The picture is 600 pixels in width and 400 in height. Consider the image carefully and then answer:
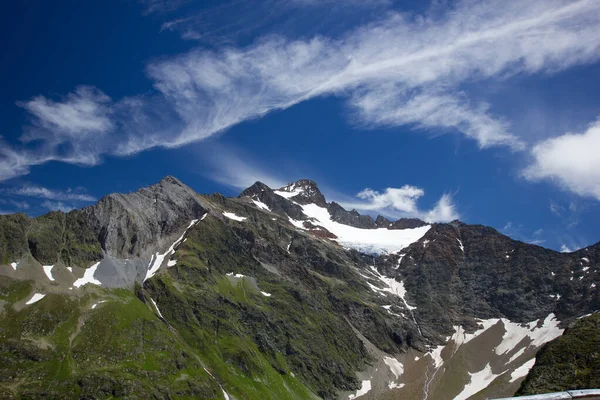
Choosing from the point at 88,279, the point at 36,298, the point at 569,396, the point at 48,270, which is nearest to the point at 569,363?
the point at 569,396

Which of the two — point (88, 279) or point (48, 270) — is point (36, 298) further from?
point (88, 279)

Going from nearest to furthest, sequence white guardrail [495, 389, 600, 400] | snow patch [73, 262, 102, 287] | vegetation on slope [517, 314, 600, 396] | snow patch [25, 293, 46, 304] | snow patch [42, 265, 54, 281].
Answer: white guardrail [495, 389, 600, 400] → vegetation on slope [517, 314, 600, 396] → snow patch [25, 293, 46, 304] → snow patch [42, 265, 54, 281] → snow patch [73, 262, 102, 287]

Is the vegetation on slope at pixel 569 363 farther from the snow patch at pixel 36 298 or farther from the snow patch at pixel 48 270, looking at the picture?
the snow patch at pixel 48 270

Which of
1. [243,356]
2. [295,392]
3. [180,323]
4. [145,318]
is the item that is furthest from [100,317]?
[295,392]

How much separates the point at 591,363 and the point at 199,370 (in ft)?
434

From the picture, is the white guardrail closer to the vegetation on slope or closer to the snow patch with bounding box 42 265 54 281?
the vegetation on slope

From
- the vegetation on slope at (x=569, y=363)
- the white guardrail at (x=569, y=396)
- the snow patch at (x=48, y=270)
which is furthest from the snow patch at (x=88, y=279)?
the white guardrail at (x=569, y=396)

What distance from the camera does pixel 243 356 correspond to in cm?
17738

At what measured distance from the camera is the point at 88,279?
7259 inches

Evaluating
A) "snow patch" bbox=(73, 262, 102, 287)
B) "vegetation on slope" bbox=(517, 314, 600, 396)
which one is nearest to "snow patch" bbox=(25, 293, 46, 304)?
"snow patch" bbox=(73, 262, 102, 287)

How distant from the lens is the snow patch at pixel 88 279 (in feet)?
586

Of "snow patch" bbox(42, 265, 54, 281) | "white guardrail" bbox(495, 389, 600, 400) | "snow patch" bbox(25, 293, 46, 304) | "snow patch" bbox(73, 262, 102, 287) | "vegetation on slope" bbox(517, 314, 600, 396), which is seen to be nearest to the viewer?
"white guardrail" bbox(495, 389, 600, 400)

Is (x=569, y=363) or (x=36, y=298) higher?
(x=36, y=298)

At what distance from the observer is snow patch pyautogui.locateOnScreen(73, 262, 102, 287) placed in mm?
178650
